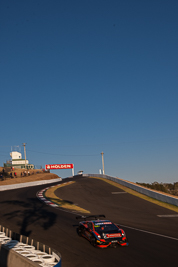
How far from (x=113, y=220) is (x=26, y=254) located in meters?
11.7

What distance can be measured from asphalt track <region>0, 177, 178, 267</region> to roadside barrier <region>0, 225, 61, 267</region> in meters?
→ 1.22

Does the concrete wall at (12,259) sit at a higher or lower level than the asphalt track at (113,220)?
higher

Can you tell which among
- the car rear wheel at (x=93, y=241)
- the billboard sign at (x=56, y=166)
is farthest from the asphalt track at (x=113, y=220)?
the billboard sign at (x=56, y=166)

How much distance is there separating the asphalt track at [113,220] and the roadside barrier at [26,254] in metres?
1.22

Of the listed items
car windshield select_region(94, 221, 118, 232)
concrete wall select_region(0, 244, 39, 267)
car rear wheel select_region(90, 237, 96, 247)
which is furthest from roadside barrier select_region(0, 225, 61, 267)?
car windshield select_region(94, 221, 118, 232)

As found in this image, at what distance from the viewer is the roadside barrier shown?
8.18m

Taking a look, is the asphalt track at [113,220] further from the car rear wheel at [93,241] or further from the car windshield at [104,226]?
the car windshield at [104,226]

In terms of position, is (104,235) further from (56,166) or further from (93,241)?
(56,166)

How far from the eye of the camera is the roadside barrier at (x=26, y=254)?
8.18m

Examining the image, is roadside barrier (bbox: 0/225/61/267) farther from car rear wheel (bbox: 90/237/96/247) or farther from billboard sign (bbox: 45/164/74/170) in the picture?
billboard sign (bbox: 45/164/74/170)

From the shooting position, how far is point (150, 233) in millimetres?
15586

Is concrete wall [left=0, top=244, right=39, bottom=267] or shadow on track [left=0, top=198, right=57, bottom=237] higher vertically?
concrete wall [left=0, top=244, right=39, bottom=267]

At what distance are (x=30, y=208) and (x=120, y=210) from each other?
7996mm

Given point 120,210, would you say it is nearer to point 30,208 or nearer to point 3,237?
point 30,208
